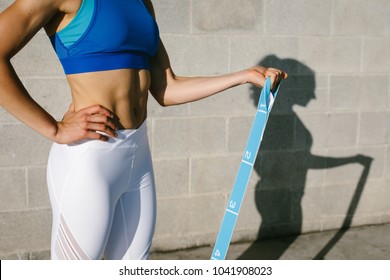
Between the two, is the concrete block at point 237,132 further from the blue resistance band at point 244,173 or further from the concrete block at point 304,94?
the blue resistance band at point 244,173

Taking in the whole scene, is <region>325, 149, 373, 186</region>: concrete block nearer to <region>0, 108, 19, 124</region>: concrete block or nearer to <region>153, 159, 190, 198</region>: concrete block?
<region>153, 159, 190, 198</region>: concrete block

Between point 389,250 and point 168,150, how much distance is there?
1.80m

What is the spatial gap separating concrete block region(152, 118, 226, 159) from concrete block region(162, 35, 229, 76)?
1.12 feet

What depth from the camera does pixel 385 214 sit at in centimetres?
432

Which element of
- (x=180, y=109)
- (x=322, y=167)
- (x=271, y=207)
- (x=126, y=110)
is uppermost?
(x=126, y=110)

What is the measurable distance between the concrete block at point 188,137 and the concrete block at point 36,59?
78 cm

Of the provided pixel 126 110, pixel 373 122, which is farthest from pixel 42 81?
pixel 373 122

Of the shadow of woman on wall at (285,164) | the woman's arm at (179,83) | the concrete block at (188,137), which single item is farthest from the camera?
the shadow of woman on wall at (285,164)

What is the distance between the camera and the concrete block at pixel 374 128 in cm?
406

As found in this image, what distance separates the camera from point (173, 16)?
11.1 feet

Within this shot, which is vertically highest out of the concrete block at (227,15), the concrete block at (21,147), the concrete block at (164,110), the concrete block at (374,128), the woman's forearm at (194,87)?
the concrete block at (227,15)

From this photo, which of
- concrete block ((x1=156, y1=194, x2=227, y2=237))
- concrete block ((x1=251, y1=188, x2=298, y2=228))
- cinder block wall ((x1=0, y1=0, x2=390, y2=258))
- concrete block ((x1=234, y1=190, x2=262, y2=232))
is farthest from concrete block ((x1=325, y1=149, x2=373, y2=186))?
concrete block ((x1=156, y1=194, x2=227, y2=237))

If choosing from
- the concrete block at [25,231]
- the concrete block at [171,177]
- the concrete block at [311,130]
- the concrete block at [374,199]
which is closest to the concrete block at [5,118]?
the concrete block at [25,231]

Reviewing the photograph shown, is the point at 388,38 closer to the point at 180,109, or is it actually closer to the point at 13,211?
the point at 180,109
